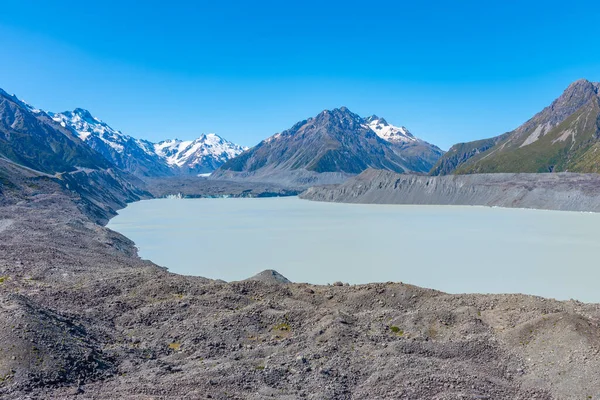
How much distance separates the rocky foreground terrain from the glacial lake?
15904 millimetres

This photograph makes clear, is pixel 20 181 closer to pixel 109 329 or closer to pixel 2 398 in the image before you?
pixel 109 329

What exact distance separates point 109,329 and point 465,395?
1717cm

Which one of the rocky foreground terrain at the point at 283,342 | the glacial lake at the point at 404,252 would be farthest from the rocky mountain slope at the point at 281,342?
the glacial lake at the point at 404,252

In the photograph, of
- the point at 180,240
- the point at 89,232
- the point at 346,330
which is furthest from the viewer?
the point at 180,240

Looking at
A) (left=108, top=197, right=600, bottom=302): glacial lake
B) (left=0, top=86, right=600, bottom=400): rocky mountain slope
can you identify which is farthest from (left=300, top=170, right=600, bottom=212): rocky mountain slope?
(left=0, top=86, right=600, bottom=400): rocky mountain slope

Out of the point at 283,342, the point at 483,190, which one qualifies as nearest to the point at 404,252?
the point at 283,342

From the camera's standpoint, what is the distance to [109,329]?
2383 centimetres

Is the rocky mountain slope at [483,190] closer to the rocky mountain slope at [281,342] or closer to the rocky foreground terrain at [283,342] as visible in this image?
the rocky mountain slope at [281,342]

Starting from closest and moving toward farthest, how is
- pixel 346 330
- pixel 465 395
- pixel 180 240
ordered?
pixel 465 395
pixel 346 330
pixel 180 240

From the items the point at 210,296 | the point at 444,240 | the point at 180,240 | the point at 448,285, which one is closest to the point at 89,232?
the point at 180,240

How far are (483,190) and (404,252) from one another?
109m

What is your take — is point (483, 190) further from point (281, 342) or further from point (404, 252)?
point (281, 342)

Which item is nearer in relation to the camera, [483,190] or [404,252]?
[404,252]

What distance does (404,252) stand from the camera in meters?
60.1
